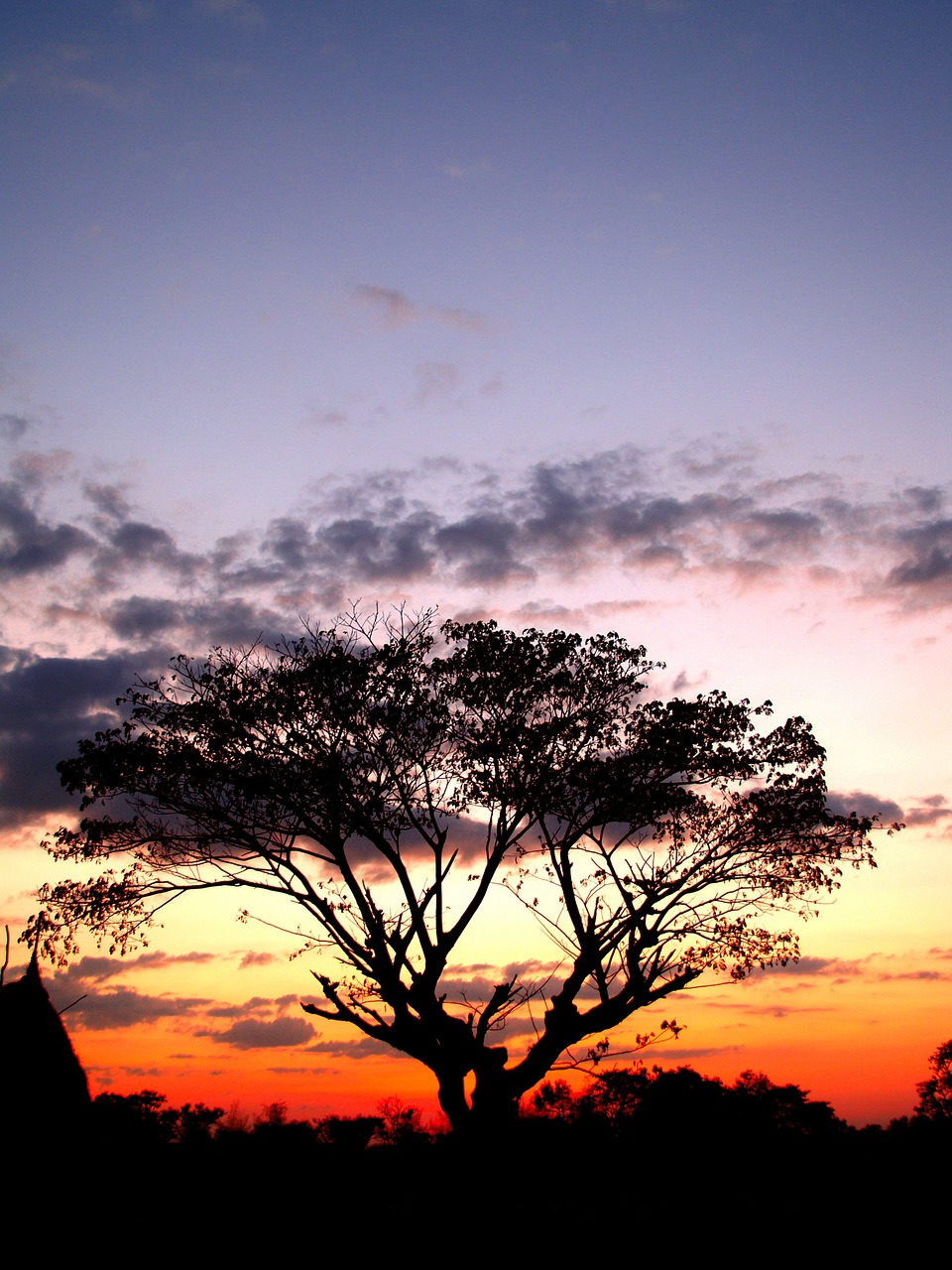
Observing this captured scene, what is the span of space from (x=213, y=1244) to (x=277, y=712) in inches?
359

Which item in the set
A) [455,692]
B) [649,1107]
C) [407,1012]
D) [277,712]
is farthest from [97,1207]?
[649,1107]

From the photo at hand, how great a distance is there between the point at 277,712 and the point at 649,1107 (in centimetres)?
1372

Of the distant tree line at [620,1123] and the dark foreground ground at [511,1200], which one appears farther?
the distant tree line at [620,1123]

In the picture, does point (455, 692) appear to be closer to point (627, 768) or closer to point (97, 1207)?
point (627, 768)

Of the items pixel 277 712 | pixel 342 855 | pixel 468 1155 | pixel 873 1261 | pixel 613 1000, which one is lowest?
pixel 873 1261

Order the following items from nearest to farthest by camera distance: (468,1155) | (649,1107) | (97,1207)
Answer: (97,1207)
(468,1155)
(649,1107)

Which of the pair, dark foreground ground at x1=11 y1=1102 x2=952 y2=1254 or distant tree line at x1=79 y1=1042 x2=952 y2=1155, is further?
distant tree line at x1=79 y1=1042 x2=952 y2=1155

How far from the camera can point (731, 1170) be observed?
20.2m

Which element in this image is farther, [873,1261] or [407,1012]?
[407,1012]

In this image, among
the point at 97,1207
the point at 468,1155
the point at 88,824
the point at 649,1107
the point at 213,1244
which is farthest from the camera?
the point at 649,1107

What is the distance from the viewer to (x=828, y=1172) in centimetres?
1908

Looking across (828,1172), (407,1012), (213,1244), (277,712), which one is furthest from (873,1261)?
(277,712)

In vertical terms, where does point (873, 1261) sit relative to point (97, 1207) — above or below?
below

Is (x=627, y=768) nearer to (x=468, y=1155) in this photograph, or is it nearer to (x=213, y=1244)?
(x=468, y=1155)
